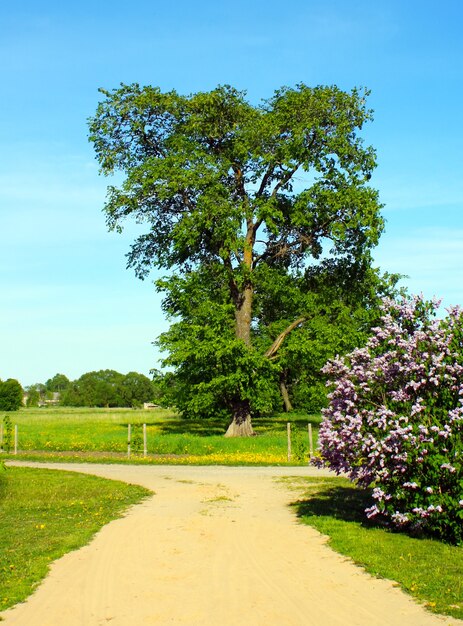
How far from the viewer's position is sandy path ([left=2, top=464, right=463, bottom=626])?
24.1 ft

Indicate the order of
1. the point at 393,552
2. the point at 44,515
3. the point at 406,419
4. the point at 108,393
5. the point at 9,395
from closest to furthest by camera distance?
1. the point at 393,552
2. the point at 406,419
3. the point at 44,515
4. the point at 9,395
5. the point at 108,393

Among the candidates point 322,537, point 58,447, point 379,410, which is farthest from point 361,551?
point 58,447

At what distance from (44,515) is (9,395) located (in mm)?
107425

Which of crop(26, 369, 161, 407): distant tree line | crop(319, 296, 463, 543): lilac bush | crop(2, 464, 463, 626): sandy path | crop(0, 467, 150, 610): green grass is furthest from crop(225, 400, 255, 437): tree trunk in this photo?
crop(26, 369, 161, 407): distant tree line

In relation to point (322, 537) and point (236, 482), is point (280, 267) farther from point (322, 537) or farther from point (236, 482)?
point (322, 537)

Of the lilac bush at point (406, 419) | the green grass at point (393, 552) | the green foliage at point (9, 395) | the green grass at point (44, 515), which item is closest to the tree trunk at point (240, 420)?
the green grass at point (44, 515)

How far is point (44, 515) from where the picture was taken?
14.0 m

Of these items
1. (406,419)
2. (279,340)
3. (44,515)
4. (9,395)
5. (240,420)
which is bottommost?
(44,515)

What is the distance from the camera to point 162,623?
717 cm

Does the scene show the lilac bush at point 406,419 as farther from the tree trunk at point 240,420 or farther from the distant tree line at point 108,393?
the distant tree line at point 108,393

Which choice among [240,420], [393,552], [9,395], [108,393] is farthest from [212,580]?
[108,393]

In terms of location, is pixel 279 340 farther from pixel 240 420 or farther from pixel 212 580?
pixel 212 580

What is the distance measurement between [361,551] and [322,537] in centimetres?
144

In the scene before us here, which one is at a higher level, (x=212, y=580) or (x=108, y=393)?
(x=108, y=393)
